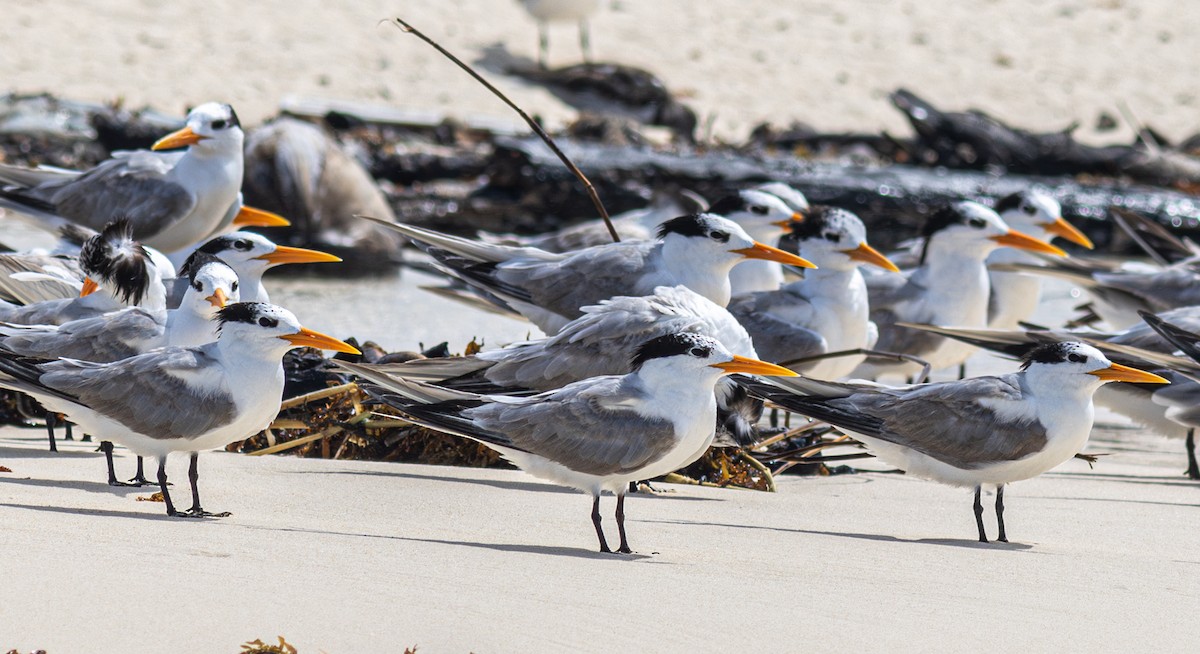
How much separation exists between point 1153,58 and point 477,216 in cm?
1256

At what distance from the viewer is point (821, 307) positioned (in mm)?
6961

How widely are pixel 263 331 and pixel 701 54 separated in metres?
17.8

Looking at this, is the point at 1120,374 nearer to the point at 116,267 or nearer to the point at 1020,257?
the point at 116,267

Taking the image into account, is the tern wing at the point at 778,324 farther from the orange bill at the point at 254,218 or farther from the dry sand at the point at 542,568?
the orange bill at the point at 254,218

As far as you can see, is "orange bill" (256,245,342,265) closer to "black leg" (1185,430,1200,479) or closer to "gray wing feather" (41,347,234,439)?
"gray wing feather" (41,347,234,439)

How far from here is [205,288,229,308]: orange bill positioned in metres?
5.26

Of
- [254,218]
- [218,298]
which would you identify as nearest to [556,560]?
[218,298]

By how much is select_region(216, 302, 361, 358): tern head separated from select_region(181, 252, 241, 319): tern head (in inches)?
23.8

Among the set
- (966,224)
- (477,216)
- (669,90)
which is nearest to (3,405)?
(966,224)

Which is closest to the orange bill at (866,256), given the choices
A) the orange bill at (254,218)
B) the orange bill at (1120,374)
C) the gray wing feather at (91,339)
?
the orange bill at (1120,374)

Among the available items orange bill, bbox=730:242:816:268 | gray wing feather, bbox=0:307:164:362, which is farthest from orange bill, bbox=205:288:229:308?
orange bill, bbox=730:242:816:268

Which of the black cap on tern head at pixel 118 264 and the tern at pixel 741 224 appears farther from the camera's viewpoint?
the tern at pixel 741 224

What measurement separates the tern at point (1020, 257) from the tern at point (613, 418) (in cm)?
467

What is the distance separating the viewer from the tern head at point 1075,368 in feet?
16.2
